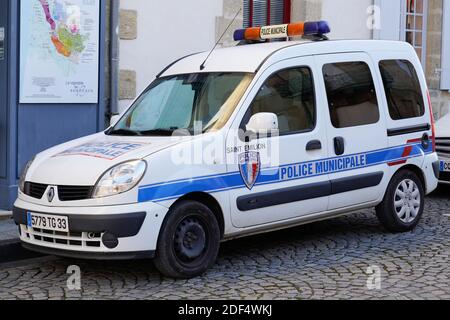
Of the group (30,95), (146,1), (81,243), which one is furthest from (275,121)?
(146,1)

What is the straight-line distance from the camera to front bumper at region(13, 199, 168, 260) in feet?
18.6

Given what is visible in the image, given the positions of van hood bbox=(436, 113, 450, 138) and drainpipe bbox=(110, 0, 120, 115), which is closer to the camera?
drainpipe bbox=(110, 0, 120, 115)

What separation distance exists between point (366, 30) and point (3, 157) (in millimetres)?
7041

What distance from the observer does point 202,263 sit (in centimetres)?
611

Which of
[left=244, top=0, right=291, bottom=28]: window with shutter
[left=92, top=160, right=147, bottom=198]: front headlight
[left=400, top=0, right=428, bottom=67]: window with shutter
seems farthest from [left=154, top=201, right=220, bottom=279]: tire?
[left=400, top=0, right=428, bottom=67]: window with shutter

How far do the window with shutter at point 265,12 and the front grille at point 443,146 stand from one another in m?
3.46

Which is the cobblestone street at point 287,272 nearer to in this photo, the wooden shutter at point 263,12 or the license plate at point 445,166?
the license plate at point 445,166

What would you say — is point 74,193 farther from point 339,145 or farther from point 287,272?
point 339,145

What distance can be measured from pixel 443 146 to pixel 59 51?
5.04m

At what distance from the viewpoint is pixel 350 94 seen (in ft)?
24.0

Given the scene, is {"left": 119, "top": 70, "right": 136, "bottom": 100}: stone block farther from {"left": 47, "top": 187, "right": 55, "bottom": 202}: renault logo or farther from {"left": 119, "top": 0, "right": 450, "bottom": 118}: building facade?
{"left": 47, "top": 187, "right": 55, "bottom": 202}: renault logo

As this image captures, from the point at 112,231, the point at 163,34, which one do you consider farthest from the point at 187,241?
the point at 163,34

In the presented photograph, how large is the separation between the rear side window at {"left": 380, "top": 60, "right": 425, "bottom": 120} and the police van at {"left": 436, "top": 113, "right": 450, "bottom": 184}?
7.09 ft
